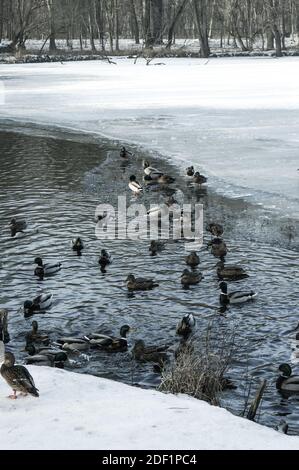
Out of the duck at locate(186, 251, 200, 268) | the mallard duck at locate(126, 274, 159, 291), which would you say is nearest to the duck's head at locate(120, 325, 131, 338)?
the mallard duck at locate(126, 274, 159, 291)

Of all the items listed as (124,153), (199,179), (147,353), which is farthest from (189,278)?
(124,153)

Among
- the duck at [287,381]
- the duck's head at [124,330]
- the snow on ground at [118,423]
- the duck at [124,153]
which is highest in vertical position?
the duck at [124,153]

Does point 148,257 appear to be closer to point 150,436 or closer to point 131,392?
point 131,392

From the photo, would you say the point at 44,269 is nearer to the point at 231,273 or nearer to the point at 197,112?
the point at 231,273

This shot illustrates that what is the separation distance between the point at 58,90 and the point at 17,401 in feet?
94.6

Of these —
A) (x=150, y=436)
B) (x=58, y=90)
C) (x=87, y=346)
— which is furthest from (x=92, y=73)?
(x=150, y=436)

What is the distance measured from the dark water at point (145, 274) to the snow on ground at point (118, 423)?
3.09 feet

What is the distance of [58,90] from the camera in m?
33.6

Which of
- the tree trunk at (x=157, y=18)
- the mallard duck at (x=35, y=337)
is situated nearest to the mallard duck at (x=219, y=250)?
the mallard duck at (x=35, y=337)

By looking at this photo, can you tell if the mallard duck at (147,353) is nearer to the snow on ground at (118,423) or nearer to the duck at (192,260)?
the snow on ground at (118,423)

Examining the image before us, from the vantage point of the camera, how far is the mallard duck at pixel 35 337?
8391mm

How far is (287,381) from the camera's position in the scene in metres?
7.14

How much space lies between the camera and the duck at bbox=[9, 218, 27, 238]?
12578 millimetres
